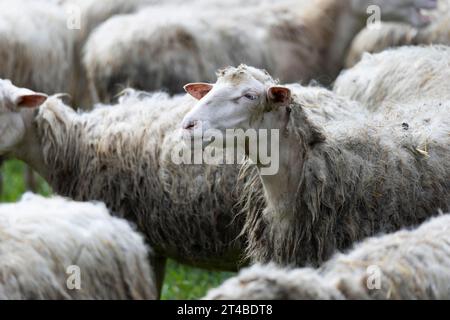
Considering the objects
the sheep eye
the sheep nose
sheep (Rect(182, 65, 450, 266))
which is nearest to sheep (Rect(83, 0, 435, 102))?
sheep (Rect(182, 65, 450, 266))

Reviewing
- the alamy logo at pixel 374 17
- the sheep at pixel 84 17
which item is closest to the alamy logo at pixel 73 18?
the sheep at pixel 84 17

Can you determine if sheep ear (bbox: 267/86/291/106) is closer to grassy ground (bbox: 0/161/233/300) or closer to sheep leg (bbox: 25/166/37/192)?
grassy ground (bbox: 0/161/233/300)

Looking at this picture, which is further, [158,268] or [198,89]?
[158,268]

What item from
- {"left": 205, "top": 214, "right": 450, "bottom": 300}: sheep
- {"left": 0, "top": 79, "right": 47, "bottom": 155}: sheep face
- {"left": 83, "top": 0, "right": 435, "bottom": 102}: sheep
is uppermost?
{"left": 83, "top": 0, "right": 435, "bottom": 102}: sheep

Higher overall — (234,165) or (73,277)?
(234,165)

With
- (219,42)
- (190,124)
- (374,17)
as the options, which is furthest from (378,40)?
(190,124)

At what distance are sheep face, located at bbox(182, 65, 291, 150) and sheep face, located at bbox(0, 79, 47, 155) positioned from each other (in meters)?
1.33

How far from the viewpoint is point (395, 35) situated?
28.3 ft

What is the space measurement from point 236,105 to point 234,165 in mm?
926

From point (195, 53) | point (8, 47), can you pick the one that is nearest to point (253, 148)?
point (195, 53)

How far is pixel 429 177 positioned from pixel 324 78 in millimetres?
3624

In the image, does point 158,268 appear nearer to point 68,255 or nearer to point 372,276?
point 68,255

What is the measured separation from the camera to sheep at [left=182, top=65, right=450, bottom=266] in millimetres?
4859

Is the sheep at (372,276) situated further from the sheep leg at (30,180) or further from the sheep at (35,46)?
the sheep leg at (30,180)
